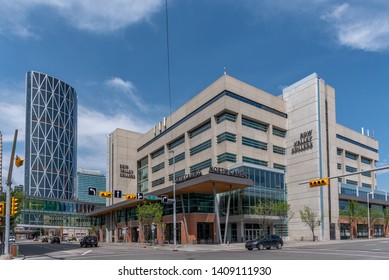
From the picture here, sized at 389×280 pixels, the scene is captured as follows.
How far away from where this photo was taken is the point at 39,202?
499ft

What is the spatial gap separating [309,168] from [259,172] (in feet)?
37.4

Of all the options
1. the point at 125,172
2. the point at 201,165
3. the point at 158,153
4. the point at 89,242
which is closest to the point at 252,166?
the point at 201,165

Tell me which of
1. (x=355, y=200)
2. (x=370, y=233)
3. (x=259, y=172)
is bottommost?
(x=370, y=233)

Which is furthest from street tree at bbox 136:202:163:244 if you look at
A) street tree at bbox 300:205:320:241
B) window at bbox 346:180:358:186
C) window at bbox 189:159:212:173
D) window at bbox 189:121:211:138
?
window at bbox 346:180:358:186

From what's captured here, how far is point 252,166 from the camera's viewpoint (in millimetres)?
64562

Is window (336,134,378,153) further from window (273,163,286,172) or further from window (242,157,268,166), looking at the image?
window (242,157,268,166)

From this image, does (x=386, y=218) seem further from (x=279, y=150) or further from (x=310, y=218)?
(x=279, y=150)

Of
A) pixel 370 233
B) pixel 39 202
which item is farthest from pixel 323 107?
pixel 39 202

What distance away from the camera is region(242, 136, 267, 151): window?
70562 mm

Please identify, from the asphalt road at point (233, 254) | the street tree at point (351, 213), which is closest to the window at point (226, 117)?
the street tree at point (351, 213)

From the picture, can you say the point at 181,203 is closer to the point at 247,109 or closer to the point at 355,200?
the point at 247,109

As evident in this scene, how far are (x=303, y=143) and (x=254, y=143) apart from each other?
954 cm

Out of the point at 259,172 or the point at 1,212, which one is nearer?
the point at 1,212
